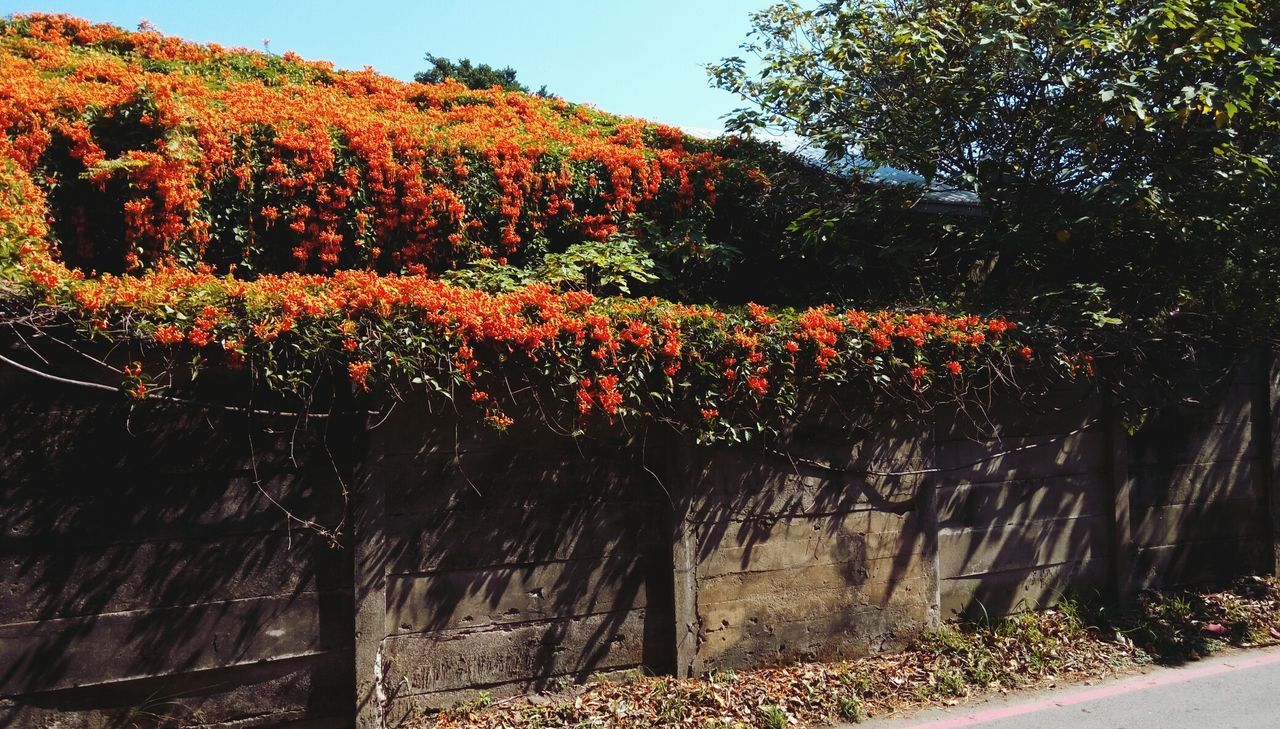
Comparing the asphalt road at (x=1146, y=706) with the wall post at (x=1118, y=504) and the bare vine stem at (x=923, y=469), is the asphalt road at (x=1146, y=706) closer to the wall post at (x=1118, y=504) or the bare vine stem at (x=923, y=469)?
the wall post at (x=1118, y=504)

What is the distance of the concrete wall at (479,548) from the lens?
4133 millimetres

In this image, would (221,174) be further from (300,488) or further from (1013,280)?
(1013,280)

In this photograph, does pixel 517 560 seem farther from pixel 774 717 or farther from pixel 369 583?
pixel 774 717

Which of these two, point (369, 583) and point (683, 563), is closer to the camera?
point (369, 583)

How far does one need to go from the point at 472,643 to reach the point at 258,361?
2.07m

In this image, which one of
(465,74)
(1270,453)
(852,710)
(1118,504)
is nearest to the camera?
(852,710)

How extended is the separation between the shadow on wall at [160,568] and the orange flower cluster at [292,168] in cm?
211

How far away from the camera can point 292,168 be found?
6469mm

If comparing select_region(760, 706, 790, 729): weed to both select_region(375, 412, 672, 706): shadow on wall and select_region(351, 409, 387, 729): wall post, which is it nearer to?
select_region(375, 412, 672, 706): shadow on wall

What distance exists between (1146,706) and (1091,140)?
14.7ft

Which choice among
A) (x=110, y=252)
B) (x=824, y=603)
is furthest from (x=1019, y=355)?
(x=110, y=252)

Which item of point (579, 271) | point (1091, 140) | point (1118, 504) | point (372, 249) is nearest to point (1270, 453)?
point (1118, 504)

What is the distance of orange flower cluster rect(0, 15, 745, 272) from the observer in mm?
5844

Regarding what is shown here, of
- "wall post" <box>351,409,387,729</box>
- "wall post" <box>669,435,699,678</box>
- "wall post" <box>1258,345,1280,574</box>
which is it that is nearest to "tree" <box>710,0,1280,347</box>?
"wall post" <box>1258,345,1280,574</box>
